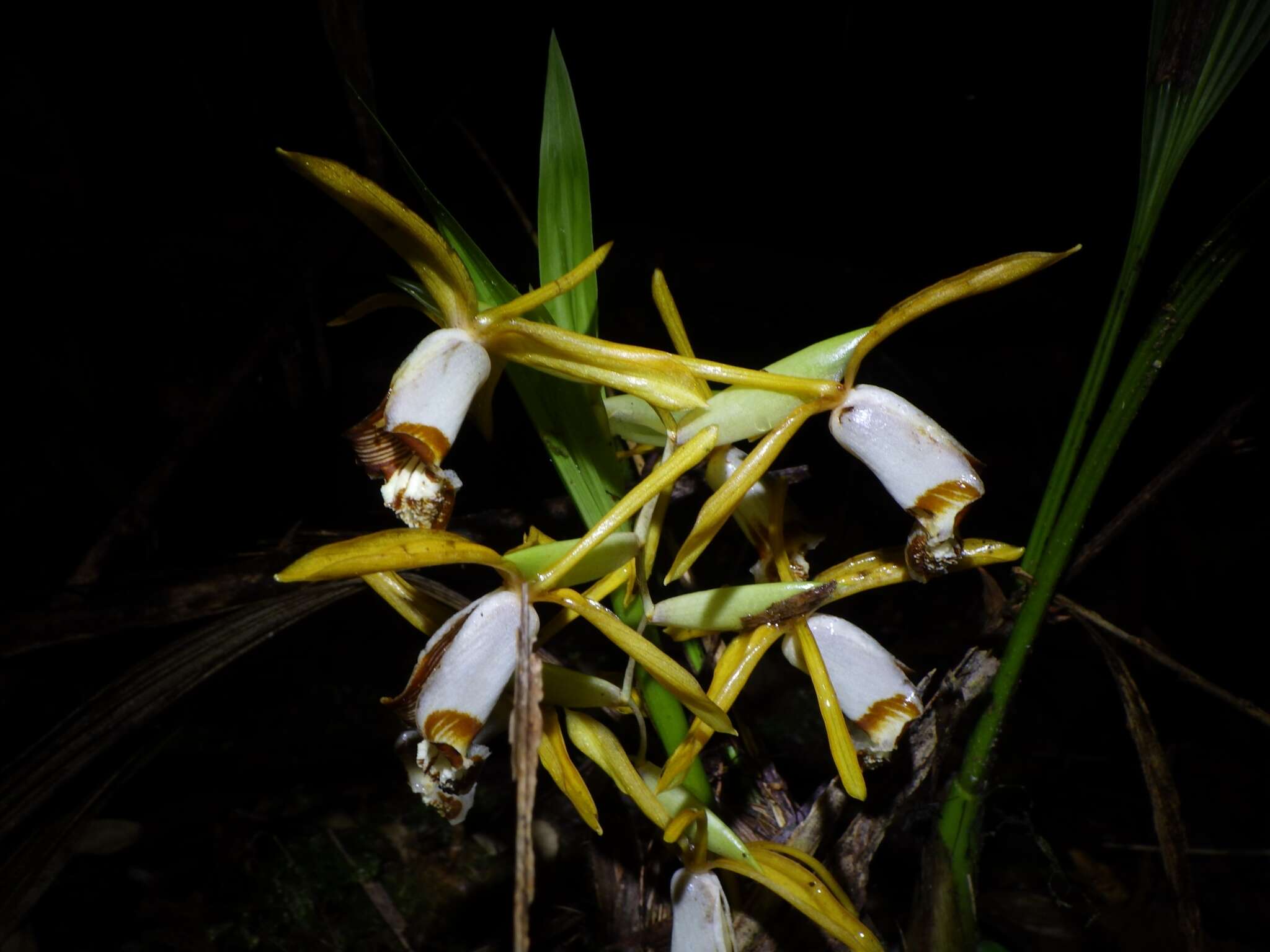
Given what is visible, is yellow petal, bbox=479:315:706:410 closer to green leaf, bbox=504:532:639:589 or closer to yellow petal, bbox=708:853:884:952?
green leaf, bbox=504:532:639:589

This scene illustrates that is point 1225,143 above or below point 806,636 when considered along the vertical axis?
above

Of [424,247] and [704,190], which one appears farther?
[704,190]

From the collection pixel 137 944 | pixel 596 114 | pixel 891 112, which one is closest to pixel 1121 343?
pixel 891 112

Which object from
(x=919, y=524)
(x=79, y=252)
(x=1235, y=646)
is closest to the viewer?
(x=919, y=524)

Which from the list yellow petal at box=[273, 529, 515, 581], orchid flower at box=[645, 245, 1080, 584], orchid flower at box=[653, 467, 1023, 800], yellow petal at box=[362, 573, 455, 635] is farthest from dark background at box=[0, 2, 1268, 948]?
yellow petal at box=[273, 529, 515, 581]

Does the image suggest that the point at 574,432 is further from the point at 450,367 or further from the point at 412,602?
the point at 412,602

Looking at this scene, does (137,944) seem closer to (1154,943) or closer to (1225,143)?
(1154,943)

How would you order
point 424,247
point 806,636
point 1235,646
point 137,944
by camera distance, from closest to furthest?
point 424,247, point 806,636, point 137,944, point 1235,646
